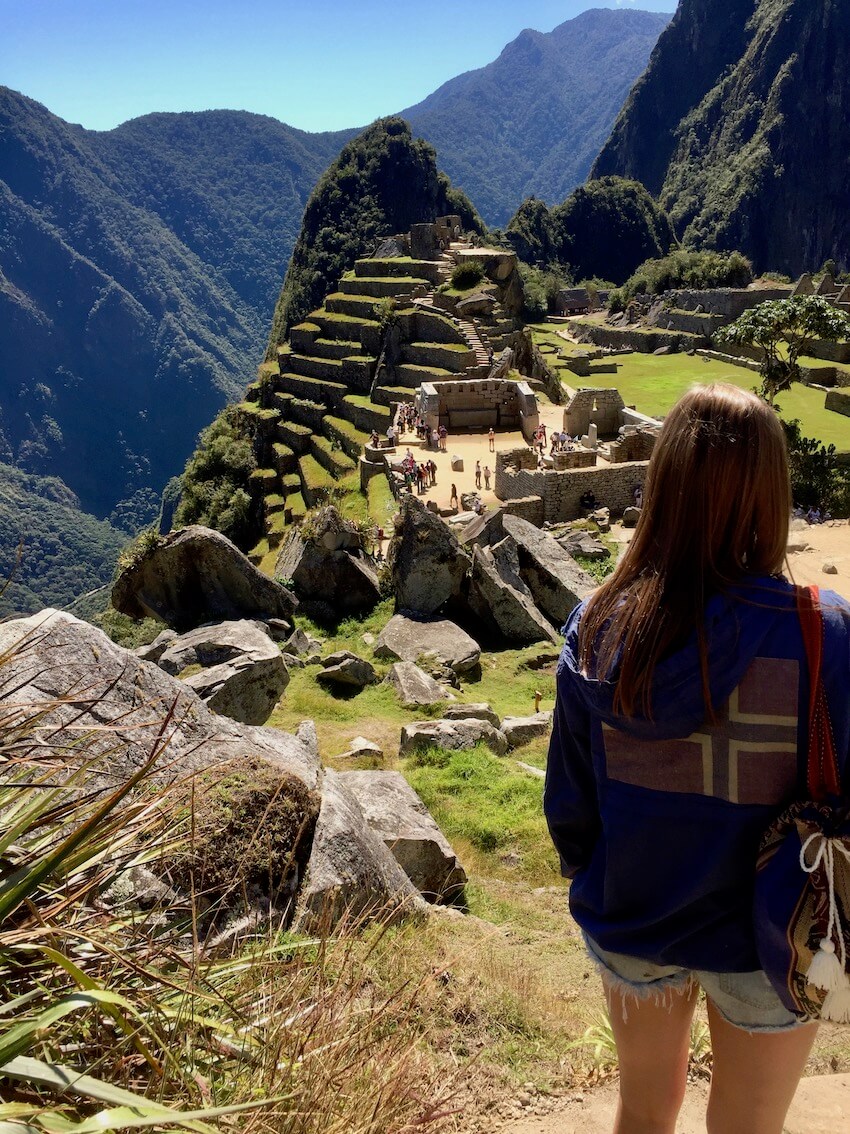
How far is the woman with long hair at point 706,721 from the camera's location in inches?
64.0

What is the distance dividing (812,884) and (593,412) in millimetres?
22055

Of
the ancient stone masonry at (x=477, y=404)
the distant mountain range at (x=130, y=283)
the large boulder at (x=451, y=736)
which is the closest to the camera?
the large boulder at (x=451, y=736)

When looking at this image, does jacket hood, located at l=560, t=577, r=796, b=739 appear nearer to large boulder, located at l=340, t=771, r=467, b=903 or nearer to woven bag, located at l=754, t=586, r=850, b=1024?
woven bag, located at l=754, t=586, r=850, b=1024

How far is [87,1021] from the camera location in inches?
73.7

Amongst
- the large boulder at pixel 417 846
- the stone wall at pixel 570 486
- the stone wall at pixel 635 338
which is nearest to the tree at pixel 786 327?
the stone wall at pixel 570 486

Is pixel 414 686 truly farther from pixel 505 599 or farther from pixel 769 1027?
pixel 769 1027

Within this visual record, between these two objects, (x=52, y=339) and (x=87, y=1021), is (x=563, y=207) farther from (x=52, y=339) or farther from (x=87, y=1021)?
(x=87, y=1021)

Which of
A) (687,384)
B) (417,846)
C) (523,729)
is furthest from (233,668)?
(687,384)

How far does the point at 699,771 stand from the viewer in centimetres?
170

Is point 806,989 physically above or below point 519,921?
above

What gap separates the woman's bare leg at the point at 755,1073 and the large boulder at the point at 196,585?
29.5 ft

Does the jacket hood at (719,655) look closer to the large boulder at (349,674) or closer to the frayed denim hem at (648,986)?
the frayed denim hem at (648,986)

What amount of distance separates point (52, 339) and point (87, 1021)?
153539 millimetres

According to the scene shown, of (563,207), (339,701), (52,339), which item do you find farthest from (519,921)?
(52,339)
